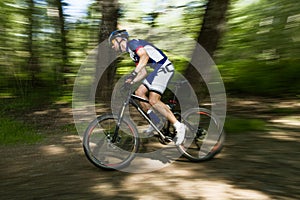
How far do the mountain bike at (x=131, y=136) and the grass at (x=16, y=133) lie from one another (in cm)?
246

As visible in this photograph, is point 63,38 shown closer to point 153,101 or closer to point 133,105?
point 133,105

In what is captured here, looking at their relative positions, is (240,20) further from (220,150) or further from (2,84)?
(2,84)

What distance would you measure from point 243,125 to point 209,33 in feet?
7.09

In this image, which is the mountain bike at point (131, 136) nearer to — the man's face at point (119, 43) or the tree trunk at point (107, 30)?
the man's face at point (119, 43)

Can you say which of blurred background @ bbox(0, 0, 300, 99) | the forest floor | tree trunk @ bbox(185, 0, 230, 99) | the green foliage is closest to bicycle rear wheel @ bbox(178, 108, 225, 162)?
the forest floor

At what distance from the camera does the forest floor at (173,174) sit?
3475 mm

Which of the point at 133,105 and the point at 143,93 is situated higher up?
the point at 143,93

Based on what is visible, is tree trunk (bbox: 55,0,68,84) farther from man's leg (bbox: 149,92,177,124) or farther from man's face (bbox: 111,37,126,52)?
man's leg (bbox: 149,92,177,124)

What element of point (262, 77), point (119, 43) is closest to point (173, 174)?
point (119, 43)

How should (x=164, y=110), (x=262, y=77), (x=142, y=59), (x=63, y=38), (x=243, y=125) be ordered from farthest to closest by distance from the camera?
(x=63, y=38) < (x=262, y=77) < (x=243, y=125) < (x=164, y=110) < (x=142, y=59)

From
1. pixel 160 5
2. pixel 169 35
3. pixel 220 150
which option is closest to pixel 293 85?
pixel 169 35

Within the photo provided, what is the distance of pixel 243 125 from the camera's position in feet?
20.0

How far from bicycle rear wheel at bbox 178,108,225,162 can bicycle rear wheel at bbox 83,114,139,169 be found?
814 millimetres

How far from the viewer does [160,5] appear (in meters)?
8.92
